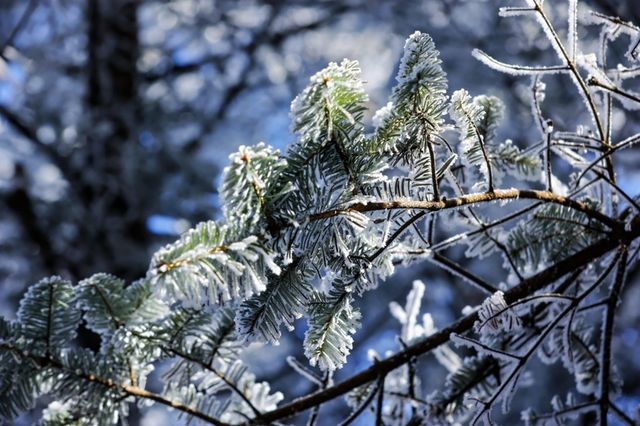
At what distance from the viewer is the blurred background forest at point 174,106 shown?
12.0 ft

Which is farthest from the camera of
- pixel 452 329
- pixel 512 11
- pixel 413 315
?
pixel 413 315

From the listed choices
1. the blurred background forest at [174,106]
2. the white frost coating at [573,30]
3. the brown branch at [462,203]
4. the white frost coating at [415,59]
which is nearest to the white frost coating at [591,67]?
the white frost coating at [573,30]

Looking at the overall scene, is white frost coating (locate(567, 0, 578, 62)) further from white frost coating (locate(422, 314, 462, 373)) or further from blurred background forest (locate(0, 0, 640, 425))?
blurred background forest (locate(0, 0, 640, 425))

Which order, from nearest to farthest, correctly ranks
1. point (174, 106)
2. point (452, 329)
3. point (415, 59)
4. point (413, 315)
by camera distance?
1. point (415, 59)
2. point (452, 329)
3. point (413, 315)
4. point (174, 106)

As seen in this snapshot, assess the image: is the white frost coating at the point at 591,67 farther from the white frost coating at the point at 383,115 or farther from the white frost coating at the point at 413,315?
the white frost coating at the point at 413,315

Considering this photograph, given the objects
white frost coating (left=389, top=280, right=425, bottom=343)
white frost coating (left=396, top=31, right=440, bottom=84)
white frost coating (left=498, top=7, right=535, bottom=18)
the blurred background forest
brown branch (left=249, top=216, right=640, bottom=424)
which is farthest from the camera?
the blurred background forest

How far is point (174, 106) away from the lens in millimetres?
4613

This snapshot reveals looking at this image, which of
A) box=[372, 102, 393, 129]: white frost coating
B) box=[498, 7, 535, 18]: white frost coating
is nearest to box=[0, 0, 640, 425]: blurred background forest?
box=[498, 7, 535, 18]: white frost coating

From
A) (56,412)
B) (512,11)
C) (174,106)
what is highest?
(174,106)

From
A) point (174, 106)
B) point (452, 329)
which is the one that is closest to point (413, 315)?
point (452, 329)

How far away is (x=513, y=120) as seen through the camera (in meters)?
4.39

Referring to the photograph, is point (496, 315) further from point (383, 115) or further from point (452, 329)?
point (383, 115)

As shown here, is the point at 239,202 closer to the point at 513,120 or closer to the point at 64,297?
the point at 64,297

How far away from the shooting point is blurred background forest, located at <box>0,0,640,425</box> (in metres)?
3.67
